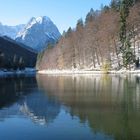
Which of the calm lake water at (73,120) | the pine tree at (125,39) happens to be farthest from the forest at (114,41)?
the calm lake water at (73,120)

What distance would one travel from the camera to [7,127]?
28969mm

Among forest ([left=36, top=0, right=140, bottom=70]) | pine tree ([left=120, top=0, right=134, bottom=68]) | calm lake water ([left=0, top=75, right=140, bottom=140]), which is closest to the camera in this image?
calm lake water ([left=0, top=75, right=140, bottom=140])

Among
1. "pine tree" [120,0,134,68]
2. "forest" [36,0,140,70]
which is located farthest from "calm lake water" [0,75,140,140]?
"forest" [36,0,140,70]

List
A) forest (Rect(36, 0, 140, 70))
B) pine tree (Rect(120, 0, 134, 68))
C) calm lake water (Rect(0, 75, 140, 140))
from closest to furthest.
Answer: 1. calm lake water (Rect(0, 75, 140, 140))
2. pine tree (Rect(120, 0, 134, 68))
3. forest (Rect(36, 0, 140, 70))

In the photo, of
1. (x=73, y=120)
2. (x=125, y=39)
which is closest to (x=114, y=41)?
(x=125, y=39)

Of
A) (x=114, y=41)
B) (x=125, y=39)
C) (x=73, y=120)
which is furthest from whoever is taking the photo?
(x=114, y=41)

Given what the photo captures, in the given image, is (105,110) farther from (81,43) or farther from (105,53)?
(81,43)

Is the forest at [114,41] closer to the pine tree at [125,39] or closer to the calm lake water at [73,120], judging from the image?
the pine tree at [125,39]

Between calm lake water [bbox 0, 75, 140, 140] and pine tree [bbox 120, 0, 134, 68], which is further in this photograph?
pine tree [bbox 120, 0, 134, 68]

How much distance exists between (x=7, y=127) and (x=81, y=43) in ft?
485

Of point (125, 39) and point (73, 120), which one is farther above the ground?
point (125, 39)

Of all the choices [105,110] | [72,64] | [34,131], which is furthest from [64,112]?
[72,64]

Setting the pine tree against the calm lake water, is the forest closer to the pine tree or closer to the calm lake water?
the pine tree

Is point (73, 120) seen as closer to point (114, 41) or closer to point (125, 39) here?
point (125, 39)
